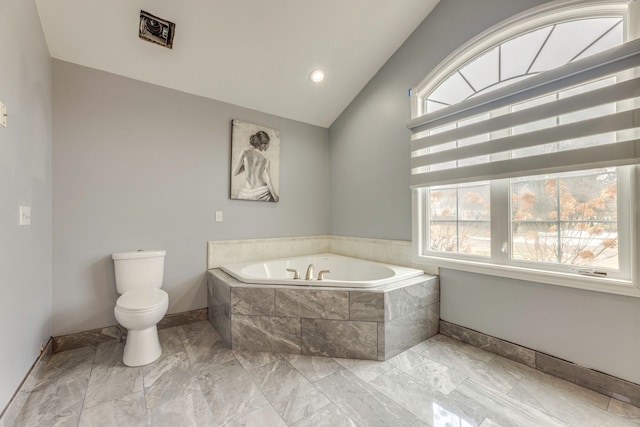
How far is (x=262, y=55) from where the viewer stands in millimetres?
2457

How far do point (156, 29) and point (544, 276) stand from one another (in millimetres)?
3315

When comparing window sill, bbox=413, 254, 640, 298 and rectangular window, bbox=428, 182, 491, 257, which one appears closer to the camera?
window sill, bbox=413, 254, 640, 298

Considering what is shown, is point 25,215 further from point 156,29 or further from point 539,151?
point 539,151

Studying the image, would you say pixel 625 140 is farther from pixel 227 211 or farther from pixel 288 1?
pixel 227 211

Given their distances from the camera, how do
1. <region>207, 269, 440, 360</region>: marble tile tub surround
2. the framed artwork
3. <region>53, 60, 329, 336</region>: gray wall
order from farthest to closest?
1. the framed artwork
2. <region>53, 60, 329, 336</region>: gray wall
3. <region>207, 269, 440, 360</region>: marble tile tub surround

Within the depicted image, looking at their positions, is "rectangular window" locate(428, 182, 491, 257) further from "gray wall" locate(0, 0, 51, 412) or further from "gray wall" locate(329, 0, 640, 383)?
"gray wall" locate(0, 0, 51, 412)

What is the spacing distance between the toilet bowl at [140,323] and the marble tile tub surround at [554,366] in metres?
2.36

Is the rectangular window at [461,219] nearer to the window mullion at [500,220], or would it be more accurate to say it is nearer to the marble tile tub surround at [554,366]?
the window mullion at [500,220]

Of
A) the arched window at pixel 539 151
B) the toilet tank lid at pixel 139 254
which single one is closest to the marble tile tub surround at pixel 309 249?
the arched window at pixel 539 151

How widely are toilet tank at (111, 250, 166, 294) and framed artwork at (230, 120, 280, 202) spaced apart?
0.93 m

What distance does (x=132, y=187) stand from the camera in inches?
91.0

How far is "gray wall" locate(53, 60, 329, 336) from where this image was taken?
208 cm

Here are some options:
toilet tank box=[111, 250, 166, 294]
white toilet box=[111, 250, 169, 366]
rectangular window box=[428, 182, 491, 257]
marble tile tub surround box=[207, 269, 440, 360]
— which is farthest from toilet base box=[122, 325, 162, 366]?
rectangular window box=[428, 182, 491, 257]

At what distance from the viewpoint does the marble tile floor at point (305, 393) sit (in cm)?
136
